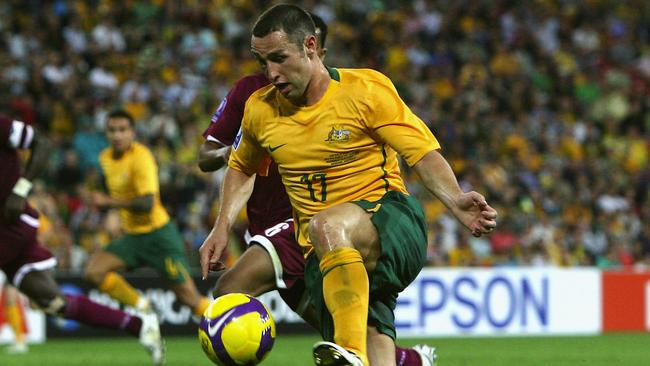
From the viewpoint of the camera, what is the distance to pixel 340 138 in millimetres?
5348

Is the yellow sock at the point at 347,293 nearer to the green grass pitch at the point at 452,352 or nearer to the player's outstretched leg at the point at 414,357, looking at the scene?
the player's outstretched leg at the point at 414,357

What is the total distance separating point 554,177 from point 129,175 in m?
8.63

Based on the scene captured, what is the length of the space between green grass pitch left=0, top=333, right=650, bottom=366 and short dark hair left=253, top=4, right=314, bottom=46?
4.50 m

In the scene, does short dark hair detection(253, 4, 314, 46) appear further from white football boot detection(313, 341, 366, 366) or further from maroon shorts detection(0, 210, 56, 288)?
maroon shorts detection(0, 210, 56, 288)

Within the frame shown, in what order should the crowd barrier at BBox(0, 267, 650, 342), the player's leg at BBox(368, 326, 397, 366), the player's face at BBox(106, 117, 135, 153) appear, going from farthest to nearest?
the crowd barrier at BBox(0, 267, 650, 342)
the player's face at BBox(106, 117, 135, 153)
the player's leg at BBox(368, 326, 397, 366)

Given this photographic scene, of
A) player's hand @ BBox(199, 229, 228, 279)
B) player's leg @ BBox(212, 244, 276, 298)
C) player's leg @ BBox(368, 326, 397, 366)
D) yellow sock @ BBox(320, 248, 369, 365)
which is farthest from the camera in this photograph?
player's leg @ BBox(212, 244, 276, 298)

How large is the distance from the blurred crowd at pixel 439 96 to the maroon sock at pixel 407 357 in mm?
7938

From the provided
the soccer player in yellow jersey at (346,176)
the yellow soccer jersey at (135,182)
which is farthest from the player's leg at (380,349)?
the yellow soccer jersey at (135,182)

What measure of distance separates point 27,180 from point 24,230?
0.50 metres

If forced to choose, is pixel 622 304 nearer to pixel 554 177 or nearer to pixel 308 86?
pixel 554 177

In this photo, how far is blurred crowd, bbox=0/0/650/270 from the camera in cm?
1527

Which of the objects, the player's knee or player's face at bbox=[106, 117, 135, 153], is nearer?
the player's knee

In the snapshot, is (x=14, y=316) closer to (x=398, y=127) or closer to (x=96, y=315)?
(x=96, y=315)

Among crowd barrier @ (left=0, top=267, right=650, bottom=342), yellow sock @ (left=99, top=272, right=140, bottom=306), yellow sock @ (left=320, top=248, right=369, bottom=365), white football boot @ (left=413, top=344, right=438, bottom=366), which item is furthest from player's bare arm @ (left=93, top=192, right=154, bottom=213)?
yellow sock @ (left=320, top=248, right=369, bottom=365)
